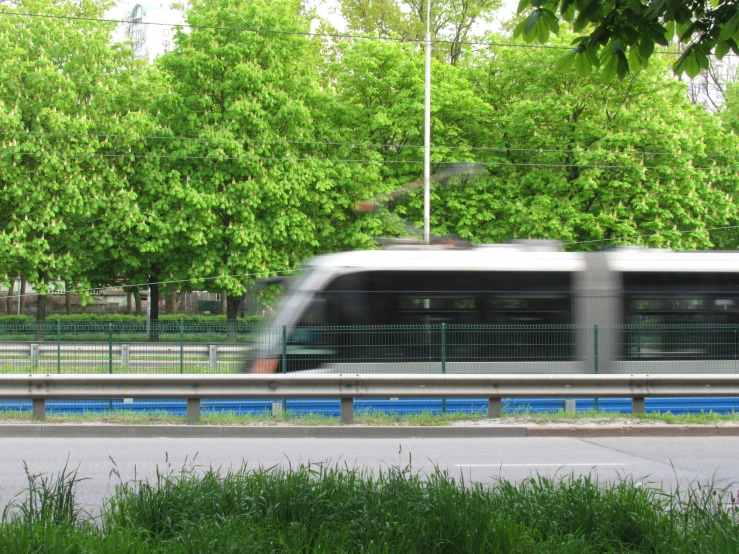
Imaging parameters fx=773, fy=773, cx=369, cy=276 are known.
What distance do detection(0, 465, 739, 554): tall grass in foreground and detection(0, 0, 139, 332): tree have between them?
2469 centimetres

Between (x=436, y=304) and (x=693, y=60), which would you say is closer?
(x=693, y=60)

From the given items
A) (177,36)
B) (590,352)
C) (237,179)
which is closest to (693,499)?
(590,352)

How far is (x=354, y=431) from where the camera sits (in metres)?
10.6

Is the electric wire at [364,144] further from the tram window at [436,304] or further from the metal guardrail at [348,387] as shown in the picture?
the metal guardrail at [348,387]

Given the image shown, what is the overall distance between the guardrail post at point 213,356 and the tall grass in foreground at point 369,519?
10805 mm

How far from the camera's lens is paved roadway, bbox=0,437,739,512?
7906 millimetres

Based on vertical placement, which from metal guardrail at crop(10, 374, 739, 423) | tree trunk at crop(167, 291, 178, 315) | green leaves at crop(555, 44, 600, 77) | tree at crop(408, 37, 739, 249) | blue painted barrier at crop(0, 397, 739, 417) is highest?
tree at crop(408, 37, 739, 249)

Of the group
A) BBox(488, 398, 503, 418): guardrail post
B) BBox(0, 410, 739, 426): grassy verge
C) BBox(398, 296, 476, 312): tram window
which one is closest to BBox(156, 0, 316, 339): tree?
BBox(398, 296, 476, 312): tram window

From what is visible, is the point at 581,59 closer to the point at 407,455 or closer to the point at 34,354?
the point at 407,455

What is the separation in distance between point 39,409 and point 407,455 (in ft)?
18.2

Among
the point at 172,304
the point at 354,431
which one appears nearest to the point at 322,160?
the point at 354,431

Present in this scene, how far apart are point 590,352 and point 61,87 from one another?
2289 cm

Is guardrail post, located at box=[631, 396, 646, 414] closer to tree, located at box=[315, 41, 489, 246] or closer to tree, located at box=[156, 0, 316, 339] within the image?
tree, located at box=[315, 41, 489, 246]

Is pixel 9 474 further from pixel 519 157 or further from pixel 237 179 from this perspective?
pixel 519 157
